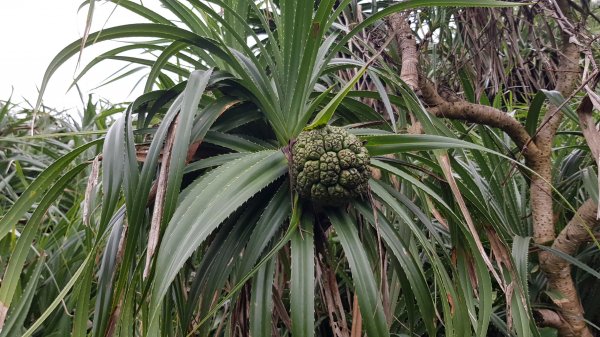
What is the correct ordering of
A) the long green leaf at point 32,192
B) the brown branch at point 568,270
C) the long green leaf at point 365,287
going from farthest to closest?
the brown branch at point 568,270, the long green leaf at point 32,192, the long green leaf at point 365,287

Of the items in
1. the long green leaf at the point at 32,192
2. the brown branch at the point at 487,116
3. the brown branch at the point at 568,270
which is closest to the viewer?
the long green leaf at the point at 32,192

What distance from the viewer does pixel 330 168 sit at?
893 millimetres

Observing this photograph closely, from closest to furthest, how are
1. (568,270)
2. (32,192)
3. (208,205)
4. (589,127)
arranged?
1. (208,205)
2. (32,192)
3. (589,127)
4. (568,270)

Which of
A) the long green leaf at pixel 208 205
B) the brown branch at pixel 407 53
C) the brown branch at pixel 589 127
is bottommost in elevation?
the brown branch at pixel 589 127

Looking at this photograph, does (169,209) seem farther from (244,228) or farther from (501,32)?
(501,32)

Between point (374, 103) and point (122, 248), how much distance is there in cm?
104

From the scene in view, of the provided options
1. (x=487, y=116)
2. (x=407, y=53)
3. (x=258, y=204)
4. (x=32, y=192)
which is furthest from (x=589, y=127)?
(x=32, y=192)

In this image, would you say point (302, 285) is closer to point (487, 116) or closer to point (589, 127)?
point (589, 127)

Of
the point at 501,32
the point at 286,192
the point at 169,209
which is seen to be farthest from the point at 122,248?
the point at 501,32

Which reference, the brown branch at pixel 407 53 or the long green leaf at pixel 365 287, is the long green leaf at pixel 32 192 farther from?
the brown branch at pixel 407 53

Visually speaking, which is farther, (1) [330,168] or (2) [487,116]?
(2) [487,116]

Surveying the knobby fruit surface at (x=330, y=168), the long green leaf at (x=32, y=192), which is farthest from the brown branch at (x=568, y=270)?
the long green leaf at (x=32, y=192)

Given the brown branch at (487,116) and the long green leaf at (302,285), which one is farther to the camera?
the brown branch at (487,116)

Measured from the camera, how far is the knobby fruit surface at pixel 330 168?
89 cm
